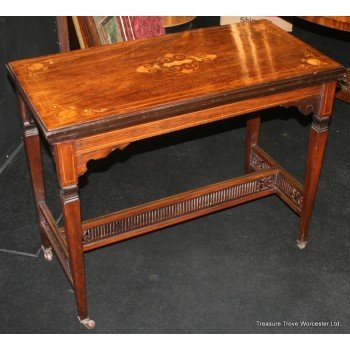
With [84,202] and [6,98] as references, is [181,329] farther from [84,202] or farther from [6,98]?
[6,98]

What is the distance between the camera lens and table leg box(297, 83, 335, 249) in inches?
95.5

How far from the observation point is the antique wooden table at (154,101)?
2035mm

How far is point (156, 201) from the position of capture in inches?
105

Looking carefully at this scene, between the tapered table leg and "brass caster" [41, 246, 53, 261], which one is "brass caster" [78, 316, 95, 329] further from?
the tapered table leg

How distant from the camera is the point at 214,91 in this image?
2.17 meters

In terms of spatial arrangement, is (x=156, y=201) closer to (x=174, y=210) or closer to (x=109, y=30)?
(x=174, y=210)

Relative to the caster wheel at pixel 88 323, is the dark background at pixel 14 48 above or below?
above

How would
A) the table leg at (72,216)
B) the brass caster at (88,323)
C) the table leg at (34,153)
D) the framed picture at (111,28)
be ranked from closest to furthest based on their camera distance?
the table leg at (72,216)
the table leg at (34,153)
the brass caster at (88,323)
the framed picture at (111,28)

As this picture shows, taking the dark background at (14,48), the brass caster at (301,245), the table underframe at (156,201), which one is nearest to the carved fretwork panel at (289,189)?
the table underframe at (156,201)

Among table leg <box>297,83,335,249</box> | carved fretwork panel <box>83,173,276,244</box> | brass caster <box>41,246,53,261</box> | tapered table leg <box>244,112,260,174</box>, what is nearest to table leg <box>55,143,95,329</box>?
carved fretwork panel <box>83,173,276,244</box>

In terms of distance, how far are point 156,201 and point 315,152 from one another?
74 cm

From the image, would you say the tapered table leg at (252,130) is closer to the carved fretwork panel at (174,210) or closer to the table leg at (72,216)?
the carved fretwork panel at (174,210)

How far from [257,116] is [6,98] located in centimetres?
148

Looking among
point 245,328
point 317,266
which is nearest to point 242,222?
point 317,266
